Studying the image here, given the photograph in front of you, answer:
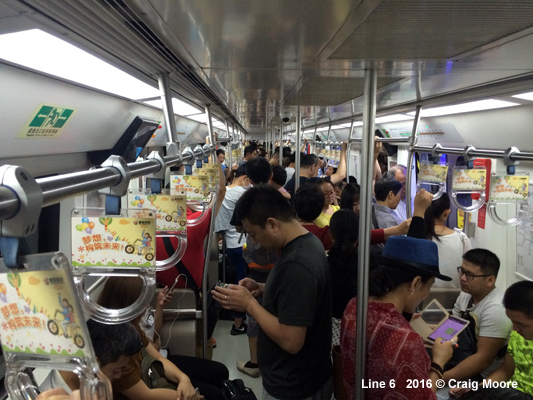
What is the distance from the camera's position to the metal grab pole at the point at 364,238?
6.58ft

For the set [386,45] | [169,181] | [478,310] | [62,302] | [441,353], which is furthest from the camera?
[478,310]

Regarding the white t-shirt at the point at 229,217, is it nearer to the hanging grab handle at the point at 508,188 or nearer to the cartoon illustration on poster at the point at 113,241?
the hanging grab handle at the point at 508,188

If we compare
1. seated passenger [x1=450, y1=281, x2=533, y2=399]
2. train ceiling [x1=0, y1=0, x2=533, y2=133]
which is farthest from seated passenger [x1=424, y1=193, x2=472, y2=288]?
train ceiling [x1=0, y1=0, x2=533, y2=133]

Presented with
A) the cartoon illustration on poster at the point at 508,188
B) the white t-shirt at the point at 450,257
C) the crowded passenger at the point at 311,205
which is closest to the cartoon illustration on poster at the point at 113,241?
the crowded passenger at the point at 311,205

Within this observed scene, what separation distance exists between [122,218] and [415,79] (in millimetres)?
2118

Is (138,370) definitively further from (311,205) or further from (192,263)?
(311,205)

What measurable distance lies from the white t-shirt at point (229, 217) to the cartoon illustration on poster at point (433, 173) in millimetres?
1959

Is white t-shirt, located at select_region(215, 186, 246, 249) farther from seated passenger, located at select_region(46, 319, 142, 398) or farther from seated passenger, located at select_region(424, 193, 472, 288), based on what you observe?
seated passenger, located at select_region(46, 319, 142, 398)

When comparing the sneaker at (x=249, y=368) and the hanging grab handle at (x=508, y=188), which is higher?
the hanging grab handle at (x=508, y=188)

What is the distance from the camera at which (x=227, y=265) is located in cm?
563

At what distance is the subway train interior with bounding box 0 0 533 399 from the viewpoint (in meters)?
0.85

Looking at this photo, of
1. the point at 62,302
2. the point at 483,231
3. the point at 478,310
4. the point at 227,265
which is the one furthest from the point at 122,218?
the point at 483,231

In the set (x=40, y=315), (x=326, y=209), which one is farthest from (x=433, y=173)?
(x=40, y=315)

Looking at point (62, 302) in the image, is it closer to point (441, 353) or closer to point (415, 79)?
point (441, 353)
